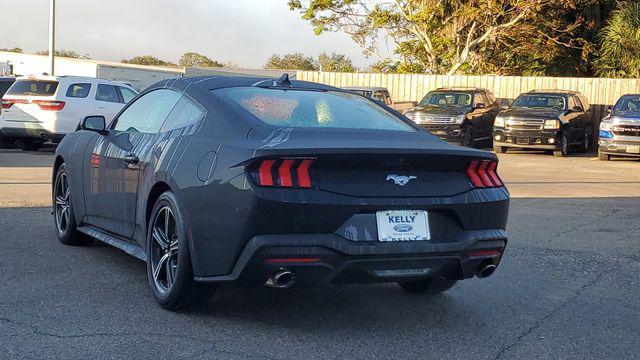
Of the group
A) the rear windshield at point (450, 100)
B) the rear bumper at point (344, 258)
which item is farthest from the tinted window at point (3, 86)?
the rear bumper at point (344, 258)

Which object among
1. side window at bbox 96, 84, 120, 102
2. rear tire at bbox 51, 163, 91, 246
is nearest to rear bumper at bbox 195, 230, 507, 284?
rear tire at bbox 51, 163, 91, 246

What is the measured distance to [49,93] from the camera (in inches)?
720

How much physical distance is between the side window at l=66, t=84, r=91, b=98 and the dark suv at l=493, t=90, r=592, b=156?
1099cm

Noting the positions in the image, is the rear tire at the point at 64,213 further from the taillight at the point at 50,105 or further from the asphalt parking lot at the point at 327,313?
Answer: the taillight at the point at 50,105

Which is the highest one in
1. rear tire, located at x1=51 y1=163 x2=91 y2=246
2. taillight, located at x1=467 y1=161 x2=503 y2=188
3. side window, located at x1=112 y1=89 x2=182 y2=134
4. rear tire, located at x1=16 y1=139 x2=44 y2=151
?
side window, located at x1=112 y1=89 x2=182 y2=134

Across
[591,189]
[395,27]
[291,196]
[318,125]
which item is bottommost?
[591,189]

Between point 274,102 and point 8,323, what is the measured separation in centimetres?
214

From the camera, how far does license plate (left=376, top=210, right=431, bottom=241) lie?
4680 millimetres

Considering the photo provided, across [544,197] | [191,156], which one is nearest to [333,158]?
[191,156]

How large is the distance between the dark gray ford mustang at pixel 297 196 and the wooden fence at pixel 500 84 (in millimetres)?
23143

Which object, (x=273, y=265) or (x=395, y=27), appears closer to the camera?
(x=273, y=265)

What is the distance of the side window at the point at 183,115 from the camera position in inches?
215

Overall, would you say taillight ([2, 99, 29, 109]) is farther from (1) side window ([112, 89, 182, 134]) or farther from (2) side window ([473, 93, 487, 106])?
(2) side window ([473, 93, 487, 106])

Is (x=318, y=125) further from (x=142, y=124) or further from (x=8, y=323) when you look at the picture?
(x=8, y=323)
